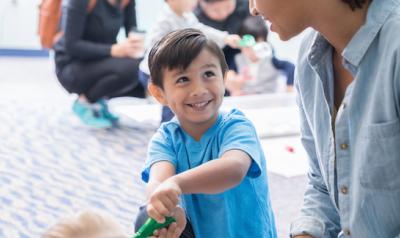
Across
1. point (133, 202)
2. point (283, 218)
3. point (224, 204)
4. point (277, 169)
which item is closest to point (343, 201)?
point (224, 204)

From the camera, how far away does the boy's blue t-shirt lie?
1.10 meters

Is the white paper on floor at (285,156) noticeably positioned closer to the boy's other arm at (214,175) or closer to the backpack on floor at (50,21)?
the backpack on floor at (50,21)

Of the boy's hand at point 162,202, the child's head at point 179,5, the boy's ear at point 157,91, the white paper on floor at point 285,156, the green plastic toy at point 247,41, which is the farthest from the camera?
the green plastic toy at point 247,41

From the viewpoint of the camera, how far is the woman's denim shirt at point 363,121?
758mm

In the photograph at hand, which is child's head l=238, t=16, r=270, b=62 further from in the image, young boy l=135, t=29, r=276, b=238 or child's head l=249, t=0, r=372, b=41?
child's head l=249, t=0, r=372, b=41

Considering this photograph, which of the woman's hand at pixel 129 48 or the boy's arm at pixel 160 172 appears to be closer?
the boy's arm at pixel 160 172

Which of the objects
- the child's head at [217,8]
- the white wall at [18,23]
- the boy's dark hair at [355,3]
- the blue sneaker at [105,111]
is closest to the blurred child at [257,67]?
the child's head at [217,8]

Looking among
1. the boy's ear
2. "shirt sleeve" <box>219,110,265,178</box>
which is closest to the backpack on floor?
the boy's ear

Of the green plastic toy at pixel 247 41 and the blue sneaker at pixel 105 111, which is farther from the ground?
the green plastic toy at pixel 247 41

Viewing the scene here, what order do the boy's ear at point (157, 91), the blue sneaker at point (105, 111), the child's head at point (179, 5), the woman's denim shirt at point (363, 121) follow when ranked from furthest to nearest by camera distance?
the blue sneaker at point (105, 111) → the child's head at point (179, 5) → the boy's ear at point (157, 91) → the woman's denim shirt at point (363, 121)

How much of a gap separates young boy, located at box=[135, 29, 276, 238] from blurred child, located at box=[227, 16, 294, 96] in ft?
6.00

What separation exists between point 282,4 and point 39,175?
1.58m

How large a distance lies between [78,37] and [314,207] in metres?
2.01

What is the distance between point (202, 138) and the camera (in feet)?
3.66
